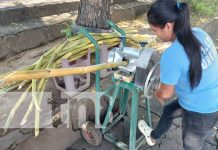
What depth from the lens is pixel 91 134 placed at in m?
3.03

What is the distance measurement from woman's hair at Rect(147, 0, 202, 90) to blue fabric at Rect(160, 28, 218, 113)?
41mm

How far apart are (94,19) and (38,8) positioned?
1401 millimetres

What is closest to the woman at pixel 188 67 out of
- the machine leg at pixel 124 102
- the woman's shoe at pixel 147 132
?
the woman's shoe at pixel 147 132

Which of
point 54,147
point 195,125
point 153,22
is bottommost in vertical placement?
point 54,147

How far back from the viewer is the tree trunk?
3.74 m

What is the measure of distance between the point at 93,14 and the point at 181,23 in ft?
6.66

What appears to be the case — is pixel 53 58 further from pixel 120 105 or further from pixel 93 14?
pixel 93 14

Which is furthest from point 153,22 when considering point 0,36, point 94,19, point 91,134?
point 0,36

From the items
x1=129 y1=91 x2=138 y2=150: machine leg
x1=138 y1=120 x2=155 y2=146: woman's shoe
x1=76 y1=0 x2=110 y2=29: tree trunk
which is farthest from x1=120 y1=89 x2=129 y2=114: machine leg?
x1=76 y1=0 x2=110 y2=29: tree trunk

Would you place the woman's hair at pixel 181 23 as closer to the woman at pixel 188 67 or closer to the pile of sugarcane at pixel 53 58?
the woman at pixel 188 67

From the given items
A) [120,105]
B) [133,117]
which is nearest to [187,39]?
[133,117]

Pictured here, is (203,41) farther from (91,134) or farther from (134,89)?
(91,134)

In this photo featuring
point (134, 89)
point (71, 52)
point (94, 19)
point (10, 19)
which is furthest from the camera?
point (10, 19)

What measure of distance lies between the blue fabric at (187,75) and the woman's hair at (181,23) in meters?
0.04
